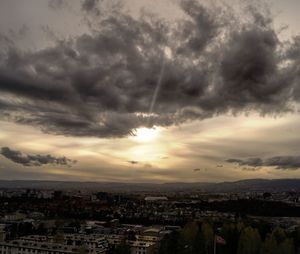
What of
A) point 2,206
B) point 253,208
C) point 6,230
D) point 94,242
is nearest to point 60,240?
point 94,242

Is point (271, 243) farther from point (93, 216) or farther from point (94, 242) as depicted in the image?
point (93, 216)

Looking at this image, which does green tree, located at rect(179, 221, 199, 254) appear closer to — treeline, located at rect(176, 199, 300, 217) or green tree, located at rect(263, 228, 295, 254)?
green tree, located at rect(263, 228, 295, 254)

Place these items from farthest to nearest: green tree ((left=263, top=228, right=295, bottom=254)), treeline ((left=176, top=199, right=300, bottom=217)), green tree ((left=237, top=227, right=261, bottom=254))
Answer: treeline ((left=176, top=199, right=300, bottom=217)) < green tree ((left=237, top=227, right=261, bottom=254)) < green tree ((left=263, top=228, right=295, bottom=254))

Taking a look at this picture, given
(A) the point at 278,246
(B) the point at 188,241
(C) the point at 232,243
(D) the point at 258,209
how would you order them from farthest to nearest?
(D) the point at 258,209 < (C) the point at 232,243 < (B) the point at 188,241 < (A) the point at 278,246

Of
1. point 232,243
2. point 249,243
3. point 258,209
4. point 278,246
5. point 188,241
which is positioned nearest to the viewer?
point 278,246

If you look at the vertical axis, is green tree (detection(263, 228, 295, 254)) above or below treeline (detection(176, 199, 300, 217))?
below

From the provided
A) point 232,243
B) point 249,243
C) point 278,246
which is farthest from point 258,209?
point 278,246

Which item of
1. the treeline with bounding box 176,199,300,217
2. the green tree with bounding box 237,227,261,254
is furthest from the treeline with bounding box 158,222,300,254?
the treeline with bounding box 176,199,300,217

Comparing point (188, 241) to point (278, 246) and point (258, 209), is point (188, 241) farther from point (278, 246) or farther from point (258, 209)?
point (258, 209)
